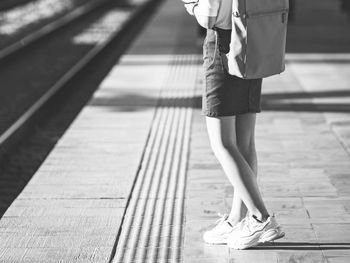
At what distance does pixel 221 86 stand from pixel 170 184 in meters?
1.76

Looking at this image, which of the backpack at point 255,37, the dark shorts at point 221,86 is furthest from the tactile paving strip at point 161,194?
the backpack at point 255,37

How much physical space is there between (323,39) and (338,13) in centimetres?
595

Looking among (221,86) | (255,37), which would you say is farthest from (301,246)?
(255,37)

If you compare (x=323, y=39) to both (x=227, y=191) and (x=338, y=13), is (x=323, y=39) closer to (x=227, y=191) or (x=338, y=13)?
(x=338, y=13)

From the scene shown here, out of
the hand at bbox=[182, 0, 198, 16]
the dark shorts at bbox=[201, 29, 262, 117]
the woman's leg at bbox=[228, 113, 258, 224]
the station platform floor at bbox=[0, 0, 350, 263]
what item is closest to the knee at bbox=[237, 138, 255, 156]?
the woman's leg at bbox=[228, 113, 258, 224]

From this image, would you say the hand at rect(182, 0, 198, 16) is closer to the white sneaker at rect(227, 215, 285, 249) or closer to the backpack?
the backpack

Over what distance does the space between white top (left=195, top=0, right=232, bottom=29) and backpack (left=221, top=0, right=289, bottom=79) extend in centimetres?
7

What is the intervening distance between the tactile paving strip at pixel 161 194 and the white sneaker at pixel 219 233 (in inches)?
6.3

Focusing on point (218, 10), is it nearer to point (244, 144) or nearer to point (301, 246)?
point (244, 144)

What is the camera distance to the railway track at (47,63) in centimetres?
890

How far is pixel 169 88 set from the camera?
31.6ft

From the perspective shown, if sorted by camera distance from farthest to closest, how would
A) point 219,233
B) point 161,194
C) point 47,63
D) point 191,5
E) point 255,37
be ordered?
point 47,63 < point 161,194 < point 219,233 < point 191,5 < point 255,37

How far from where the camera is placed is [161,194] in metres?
5.31

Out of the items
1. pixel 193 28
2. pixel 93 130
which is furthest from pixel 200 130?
pixel 193 28
